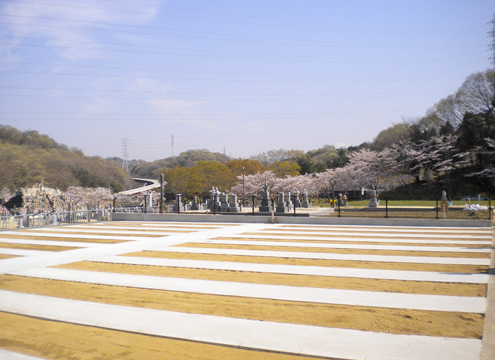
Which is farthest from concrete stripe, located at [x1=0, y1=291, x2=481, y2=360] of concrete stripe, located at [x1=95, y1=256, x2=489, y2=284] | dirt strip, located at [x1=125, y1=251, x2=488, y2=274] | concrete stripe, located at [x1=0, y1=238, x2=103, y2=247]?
concrete stripe, located at [x1=0, y1=238, x2=103, y2=247]

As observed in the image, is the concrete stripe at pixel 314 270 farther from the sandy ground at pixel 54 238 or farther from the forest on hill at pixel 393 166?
the forest on hill at pixel 393 166

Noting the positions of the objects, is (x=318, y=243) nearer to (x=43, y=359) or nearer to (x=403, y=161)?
(x=43, y=359)

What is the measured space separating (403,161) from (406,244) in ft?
154

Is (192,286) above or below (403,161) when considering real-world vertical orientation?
below

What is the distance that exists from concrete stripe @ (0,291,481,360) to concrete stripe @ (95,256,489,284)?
11.4ft

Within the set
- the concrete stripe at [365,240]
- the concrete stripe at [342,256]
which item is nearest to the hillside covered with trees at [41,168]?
the concrete stripe at [365,240]

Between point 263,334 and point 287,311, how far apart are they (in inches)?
42.1

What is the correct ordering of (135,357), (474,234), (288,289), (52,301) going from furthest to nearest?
(474,234)
(288,289)
(52,301)
(135,357)

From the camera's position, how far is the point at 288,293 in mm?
7250

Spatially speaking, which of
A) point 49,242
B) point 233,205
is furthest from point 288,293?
point 233,205

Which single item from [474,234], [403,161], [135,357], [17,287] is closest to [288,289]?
[135,357]

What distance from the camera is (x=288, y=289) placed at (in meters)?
7.55

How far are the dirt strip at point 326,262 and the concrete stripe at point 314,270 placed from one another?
38cm

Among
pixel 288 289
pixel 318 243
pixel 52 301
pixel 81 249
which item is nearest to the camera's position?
pixel 52 301
